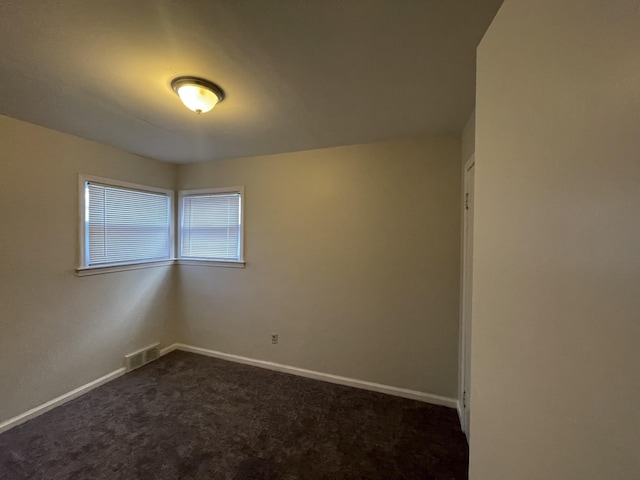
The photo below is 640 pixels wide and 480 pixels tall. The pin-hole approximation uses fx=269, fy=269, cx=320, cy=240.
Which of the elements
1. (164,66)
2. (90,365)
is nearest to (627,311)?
(164,66)

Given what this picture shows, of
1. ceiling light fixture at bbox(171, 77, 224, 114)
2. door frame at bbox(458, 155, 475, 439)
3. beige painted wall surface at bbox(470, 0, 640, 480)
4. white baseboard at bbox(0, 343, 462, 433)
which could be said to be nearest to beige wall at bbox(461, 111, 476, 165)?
door frame at bbox(458, 155, 475, 439)

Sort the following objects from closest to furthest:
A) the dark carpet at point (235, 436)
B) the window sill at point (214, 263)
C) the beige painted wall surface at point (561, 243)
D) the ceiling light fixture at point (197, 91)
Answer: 1. the beige painted wall surface at point (561, 243)
2. the ceiling light fixture at point (197, 91)
3. the dark carpet at point (235, 436)
4. the window sill at point (214, 263)

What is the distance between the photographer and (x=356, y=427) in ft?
7.04

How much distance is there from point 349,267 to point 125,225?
8.22ft

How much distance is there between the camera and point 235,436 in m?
2.03

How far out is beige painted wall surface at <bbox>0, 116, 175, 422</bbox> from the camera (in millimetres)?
2096

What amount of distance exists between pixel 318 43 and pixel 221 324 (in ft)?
10.2

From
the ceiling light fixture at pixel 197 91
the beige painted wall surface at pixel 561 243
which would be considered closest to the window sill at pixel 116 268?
the ceiling light fixture at pixel 197 91

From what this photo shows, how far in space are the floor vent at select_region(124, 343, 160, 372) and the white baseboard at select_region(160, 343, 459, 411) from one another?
0.45 ft

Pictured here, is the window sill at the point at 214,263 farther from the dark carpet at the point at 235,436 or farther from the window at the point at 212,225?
the dark carpet at the point at 235,436

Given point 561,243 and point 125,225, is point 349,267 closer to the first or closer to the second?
point 561,243

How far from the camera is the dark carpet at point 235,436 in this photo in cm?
174

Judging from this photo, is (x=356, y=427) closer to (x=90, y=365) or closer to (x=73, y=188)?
→ (x=90, y=365)

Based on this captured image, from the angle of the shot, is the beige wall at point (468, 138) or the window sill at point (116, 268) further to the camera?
the window sill at point (116, 268)
